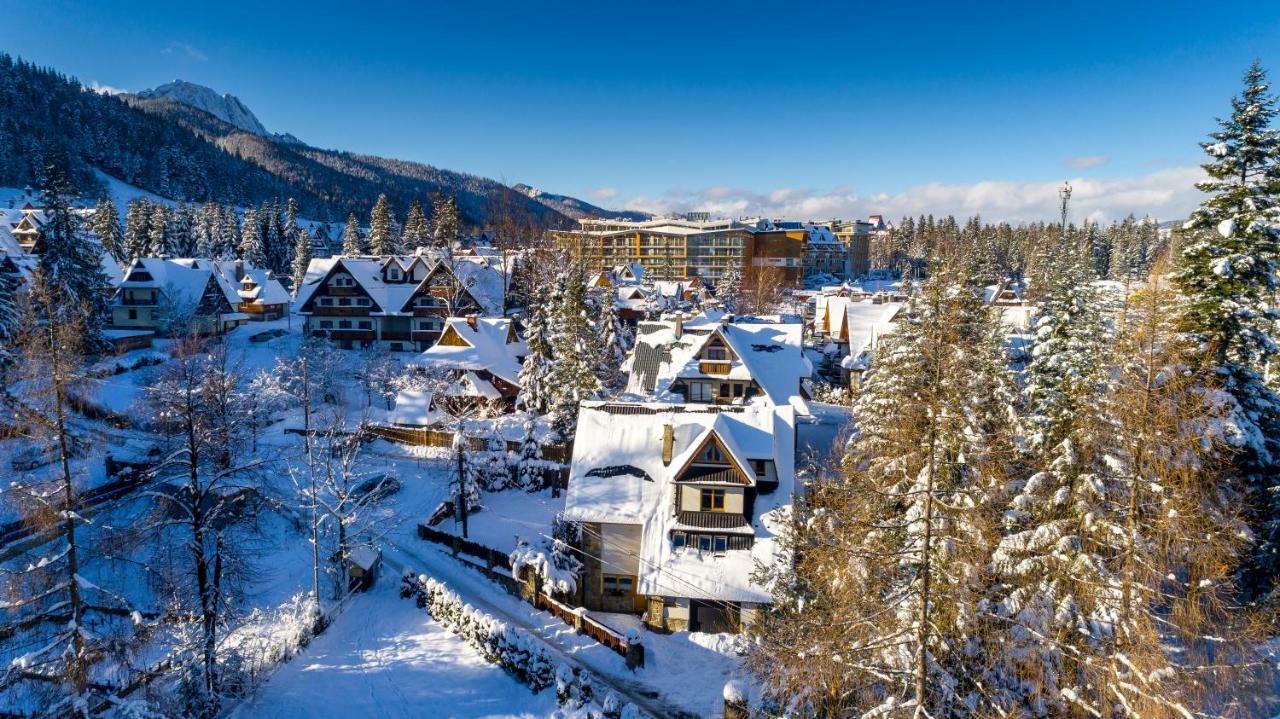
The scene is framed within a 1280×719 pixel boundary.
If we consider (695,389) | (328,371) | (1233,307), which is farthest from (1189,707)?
(328,371)

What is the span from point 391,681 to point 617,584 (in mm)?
9777

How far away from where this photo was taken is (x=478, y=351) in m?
46.1

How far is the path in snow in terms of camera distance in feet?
59.4

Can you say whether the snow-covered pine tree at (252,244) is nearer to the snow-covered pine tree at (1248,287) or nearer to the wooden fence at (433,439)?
the wooden fence at (433,439)

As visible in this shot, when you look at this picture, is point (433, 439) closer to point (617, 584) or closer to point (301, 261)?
point (617, 584)

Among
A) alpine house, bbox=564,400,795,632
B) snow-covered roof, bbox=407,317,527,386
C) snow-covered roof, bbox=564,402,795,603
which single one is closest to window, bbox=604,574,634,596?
alpine house, bbox=564,400,795,632

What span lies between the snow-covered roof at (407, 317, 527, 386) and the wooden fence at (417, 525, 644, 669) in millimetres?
16277

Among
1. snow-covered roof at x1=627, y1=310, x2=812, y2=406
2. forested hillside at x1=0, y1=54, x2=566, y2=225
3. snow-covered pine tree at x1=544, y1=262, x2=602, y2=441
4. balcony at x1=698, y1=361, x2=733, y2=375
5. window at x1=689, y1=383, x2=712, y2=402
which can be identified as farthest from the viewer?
forested hillside at x1=0, y1=54, x2=566, y2=225

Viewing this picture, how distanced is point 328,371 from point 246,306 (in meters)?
32.7

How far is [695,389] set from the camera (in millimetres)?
40719

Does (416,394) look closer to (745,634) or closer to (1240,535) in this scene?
(745,634)

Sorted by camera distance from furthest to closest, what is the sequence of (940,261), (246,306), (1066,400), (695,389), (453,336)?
1. (246,306)
2. (453,336)
3. (695,389)
4. (1066,400)
5. (940,261)

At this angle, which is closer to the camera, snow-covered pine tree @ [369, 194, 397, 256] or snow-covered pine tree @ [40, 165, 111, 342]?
snow-covered pine tree @ [40, 165, 111, 342]

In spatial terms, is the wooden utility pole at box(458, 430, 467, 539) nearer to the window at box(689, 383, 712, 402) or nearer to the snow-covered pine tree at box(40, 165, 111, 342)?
the window at box(689, 383, 712, 402)
